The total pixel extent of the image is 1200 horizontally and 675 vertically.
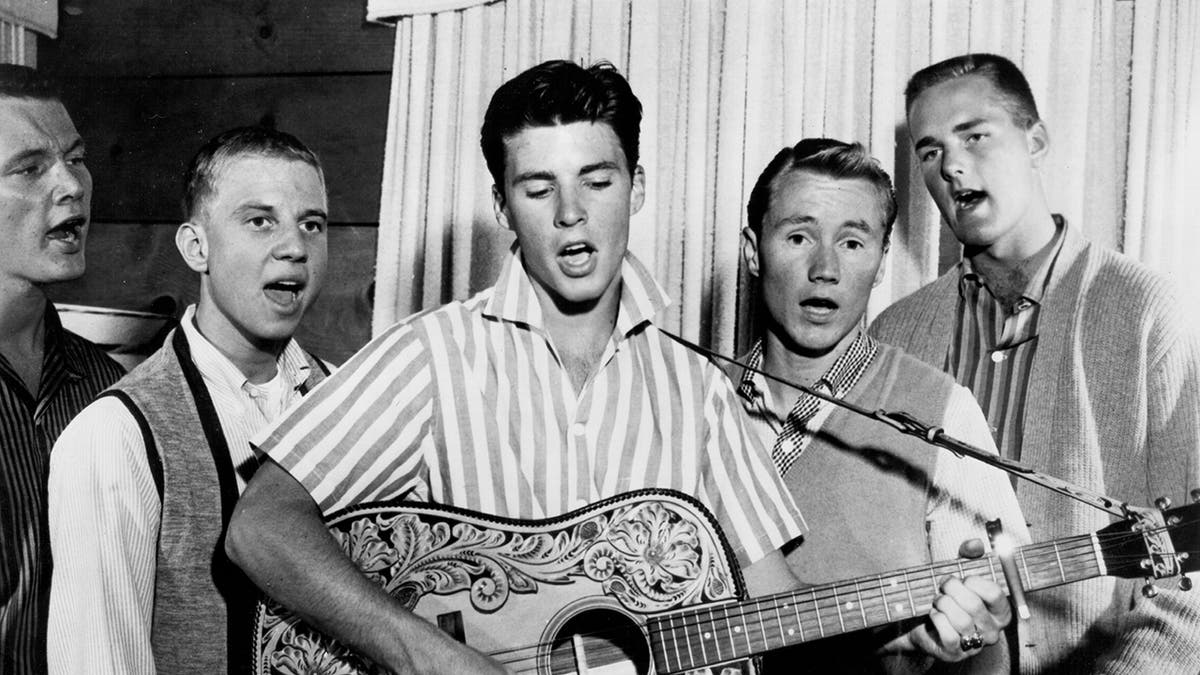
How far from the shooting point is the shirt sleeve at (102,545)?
1225 mm

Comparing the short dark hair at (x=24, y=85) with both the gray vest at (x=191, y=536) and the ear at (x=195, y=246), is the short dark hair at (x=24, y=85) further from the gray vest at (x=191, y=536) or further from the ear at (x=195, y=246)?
the gray vest at (x=191, y=536)

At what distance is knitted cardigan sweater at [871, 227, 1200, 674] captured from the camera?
1340mm

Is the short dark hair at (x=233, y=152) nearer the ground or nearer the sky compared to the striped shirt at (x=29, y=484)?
nearer the sky

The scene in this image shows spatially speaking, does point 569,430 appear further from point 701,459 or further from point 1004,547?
point 1004,547

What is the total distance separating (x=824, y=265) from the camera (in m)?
1.47

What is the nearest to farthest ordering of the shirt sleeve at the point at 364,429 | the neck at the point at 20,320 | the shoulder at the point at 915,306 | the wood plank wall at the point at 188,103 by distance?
the shirt sleeve at the point at 364,429 < the neck at the point at 20,320 < the shoulder at the point at 915,306 < the wood plank wall at the point at 188,103

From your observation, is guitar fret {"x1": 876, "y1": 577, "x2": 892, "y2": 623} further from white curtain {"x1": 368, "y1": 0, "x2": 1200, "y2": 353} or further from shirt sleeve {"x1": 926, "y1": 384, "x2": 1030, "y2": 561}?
white curtain {"x1": 368, "y1": 0, "x2": 1200, "y2": 353}

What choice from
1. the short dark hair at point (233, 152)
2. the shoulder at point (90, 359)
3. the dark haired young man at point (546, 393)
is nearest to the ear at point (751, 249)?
the dark haired young man at point (546, 393)

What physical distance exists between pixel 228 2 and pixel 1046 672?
180cm

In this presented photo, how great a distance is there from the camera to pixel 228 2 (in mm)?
1874

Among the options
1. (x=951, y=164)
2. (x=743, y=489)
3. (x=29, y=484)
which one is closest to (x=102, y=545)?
(x=29, y=484)

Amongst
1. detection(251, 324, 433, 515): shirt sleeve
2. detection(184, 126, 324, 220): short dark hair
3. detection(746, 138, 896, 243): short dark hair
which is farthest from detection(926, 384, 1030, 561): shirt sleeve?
detection(184, 126, 324, 220): short dark hair

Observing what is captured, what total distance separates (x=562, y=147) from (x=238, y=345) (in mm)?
573

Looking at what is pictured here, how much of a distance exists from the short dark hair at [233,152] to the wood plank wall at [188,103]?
355 millimetres
